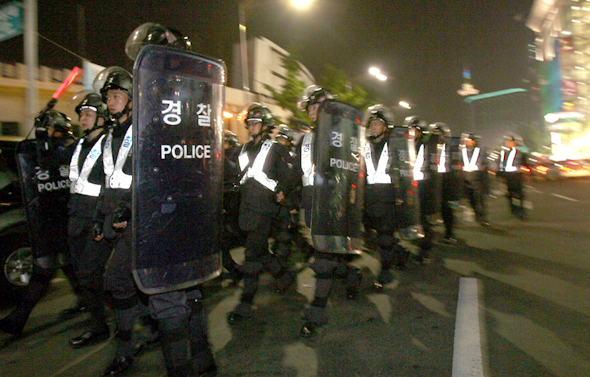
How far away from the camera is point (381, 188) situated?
16.0 feet

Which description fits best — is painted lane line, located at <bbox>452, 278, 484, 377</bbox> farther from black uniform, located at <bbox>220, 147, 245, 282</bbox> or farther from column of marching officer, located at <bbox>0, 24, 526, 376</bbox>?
black uniform, located at <bbox>220, 147, 245, 282</bbox>

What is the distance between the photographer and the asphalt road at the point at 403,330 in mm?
3133

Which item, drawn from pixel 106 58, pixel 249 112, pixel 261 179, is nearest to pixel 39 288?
pixel 261 179

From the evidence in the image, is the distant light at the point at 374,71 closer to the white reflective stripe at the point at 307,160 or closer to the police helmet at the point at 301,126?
the police helmet at the point at 301,126

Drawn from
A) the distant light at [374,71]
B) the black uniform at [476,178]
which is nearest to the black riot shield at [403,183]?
the black uniform at [476,178]

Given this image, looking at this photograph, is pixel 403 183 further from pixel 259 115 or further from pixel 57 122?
pixel 57 122

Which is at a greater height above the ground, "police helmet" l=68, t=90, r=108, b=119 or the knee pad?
"police helmet" l=68, t=90, r=108, b=119

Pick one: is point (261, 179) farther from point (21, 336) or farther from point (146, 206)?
point (21, 336)

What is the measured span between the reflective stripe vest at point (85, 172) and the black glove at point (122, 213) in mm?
822

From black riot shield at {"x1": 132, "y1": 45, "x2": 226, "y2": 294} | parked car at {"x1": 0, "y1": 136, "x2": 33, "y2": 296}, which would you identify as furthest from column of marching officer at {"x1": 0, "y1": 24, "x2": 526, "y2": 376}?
parked car at {"x1": 0, "y1": 136, "x2": 33, "y2": 296}

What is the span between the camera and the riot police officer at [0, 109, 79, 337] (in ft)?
12.4

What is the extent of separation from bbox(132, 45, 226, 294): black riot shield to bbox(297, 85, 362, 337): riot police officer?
3.82ft

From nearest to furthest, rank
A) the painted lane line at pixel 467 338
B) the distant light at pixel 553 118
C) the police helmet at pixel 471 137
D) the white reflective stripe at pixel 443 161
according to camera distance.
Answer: the painted lane line at pixel 467 338, the white reflective stripe at pixel 443 161, the police helmet at pixel 471 137, the distant light at pixel 553 118

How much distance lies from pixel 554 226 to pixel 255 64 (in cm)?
1307
